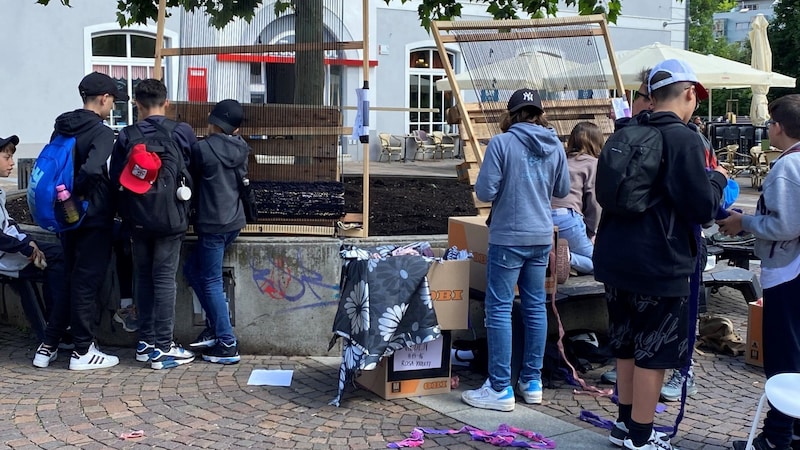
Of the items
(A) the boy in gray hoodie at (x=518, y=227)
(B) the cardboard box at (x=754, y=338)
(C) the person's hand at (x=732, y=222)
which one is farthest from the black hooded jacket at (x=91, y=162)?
(B) the cardboard box at (x=754, y=338)

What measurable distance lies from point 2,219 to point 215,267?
1515 millimetres

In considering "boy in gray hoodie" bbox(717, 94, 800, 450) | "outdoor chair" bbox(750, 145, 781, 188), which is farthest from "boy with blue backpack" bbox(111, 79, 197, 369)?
"outdoor chair" bbox(750, 145, 781, 188)

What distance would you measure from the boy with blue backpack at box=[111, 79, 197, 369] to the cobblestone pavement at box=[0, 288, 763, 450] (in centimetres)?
26

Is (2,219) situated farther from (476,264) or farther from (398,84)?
(398,84)

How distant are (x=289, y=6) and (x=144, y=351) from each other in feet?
10.4

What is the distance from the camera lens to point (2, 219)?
18.8 ft

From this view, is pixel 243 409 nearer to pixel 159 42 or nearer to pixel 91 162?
pixel 91 162

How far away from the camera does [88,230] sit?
5.52m

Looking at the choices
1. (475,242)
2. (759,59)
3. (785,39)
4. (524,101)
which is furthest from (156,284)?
(785,39)

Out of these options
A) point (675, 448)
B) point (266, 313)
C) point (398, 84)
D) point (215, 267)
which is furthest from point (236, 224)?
point (398, 84)

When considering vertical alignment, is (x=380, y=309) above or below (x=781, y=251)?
below

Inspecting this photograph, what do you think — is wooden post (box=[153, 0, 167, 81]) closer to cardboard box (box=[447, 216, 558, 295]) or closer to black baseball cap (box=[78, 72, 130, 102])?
black baseball cap (box=[78, 72, 130, 102])

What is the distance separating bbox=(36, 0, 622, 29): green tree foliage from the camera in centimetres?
666

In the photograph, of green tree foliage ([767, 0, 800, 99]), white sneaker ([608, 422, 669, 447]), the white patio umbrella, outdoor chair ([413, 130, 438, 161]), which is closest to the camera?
white sneaker ([608, 422, 669, 447])
